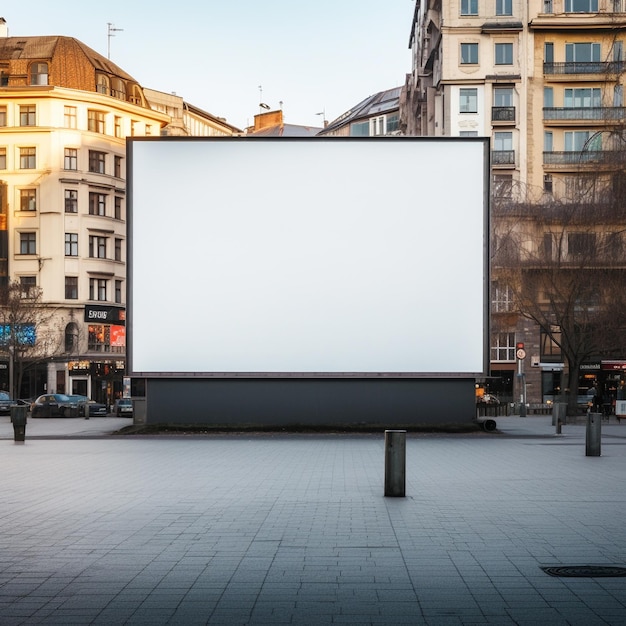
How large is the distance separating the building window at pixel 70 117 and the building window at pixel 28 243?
7998 millimetres

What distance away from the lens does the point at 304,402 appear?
34312 mm

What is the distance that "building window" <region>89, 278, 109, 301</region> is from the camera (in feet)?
240

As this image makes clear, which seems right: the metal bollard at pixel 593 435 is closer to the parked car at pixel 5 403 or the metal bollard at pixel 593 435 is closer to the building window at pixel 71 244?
the parked car at pixel 5 403

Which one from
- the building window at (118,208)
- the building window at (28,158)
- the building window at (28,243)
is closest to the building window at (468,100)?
the building window at (118,208)

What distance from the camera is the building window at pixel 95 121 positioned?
73.9 meters

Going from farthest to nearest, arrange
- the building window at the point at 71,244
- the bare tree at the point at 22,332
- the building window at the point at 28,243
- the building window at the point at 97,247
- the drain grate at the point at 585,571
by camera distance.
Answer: the building window at the point at 97,247 < the building window at the point at 71,244 < the building window at the point at 28,243 < the bare tree at the point at 22,332 < the drain grate at the point at 585,571

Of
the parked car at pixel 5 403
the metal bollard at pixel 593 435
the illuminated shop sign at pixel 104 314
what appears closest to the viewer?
the metal bollard at pixel 593 435

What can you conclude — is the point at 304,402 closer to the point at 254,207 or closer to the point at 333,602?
the point at 254,207

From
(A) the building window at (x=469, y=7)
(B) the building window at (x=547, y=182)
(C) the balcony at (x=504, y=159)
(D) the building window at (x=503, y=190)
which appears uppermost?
(A) the building window at (x=469, y=7)

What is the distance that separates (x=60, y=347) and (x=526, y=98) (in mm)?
34102

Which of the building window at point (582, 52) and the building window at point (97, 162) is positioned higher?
the building window at point (582, 52)

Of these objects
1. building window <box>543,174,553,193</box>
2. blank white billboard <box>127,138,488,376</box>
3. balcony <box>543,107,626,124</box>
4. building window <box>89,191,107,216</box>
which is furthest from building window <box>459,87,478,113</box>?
blank white billboard <box>127,138,488,376</box>

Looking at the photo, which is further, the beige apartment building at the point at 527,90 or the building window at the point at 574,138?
the building window at the point at 574,138

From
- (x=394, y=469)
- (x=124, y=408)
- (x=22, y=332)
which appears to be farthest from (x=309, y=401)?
(x=22, y=332)
